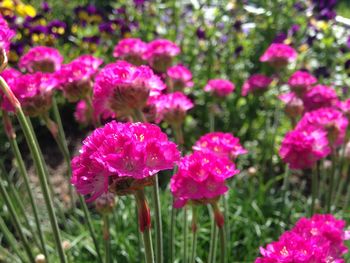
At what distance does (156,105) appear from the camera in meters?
1.61

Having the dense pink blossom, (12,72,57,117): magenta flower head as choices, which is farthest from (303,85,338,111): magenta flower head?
the dense pink blossom

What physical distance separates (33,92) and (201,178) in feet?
2.12

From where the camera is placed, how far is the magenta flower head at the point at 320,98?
215cm

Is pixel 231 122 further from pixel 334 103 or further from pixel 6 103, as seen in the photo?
pixel 6 103

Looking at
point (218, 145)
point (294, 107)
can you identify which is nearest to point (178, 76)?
point (294, 107)

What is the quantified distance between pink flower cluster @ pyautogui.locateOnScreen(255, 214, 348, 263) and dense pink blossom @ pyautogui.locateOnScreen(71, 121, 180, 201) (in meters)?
0.32

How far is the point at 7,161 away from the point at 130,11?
174 centimetres

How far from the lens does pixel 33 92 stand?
159 cm

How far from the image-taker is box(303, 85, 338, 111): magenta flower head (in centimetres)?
215

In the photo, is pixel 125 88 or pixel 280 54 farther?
pixel 280 54

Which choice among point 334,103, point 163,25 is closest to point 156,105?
point 334,103

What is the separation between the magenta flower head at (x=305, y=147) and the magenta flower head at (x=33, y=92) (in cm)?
81

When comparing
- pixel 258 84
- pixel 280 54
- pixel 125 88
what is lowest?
pixel 258 84

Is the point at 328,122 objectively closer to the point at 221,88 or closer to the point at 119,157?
the point at 221,88
